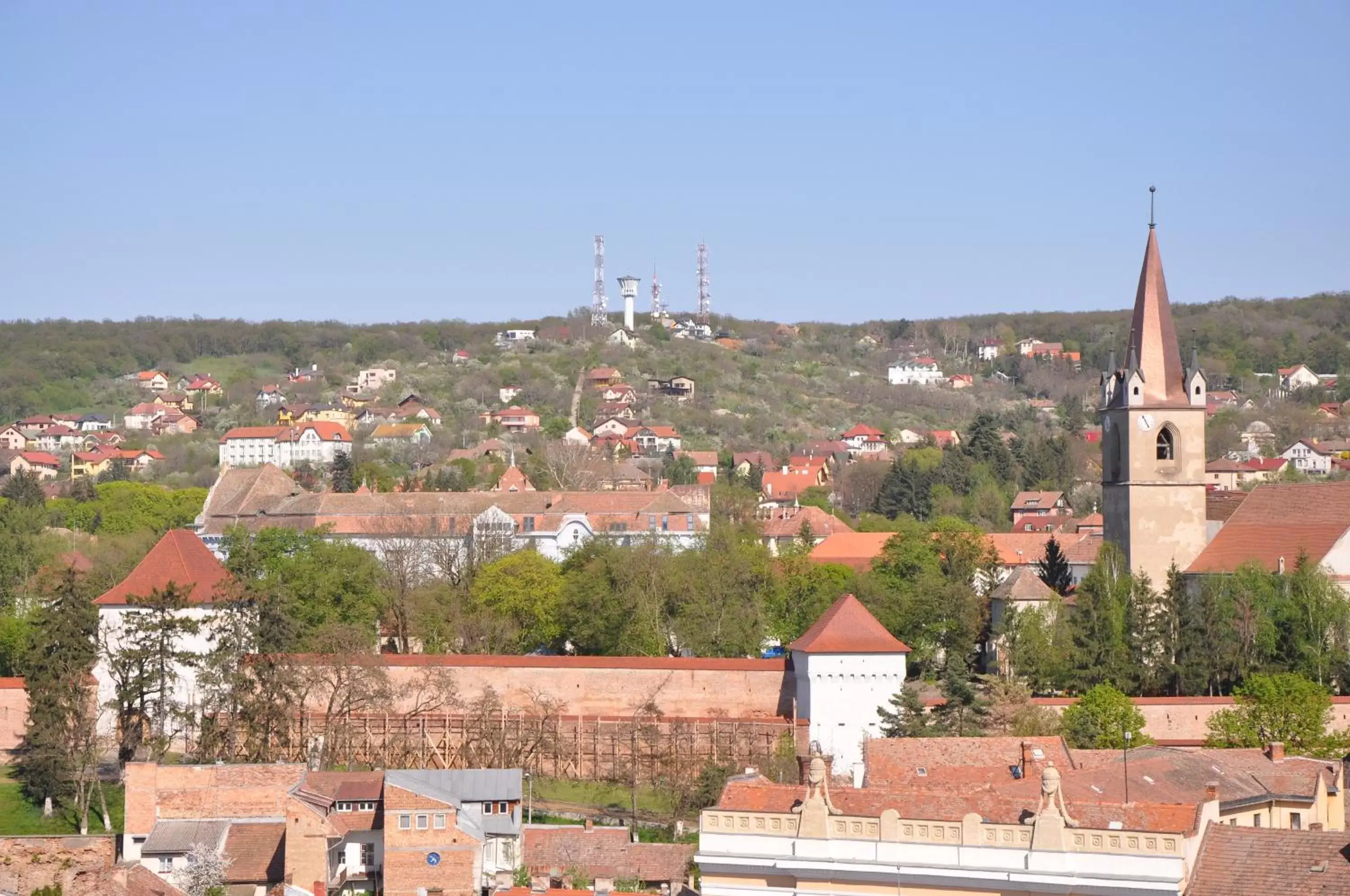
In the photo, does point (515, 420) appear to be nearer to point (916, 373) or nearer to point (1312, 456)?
point (1312, 456)

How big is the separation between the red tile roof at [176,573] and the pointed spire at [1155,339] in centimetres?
2219

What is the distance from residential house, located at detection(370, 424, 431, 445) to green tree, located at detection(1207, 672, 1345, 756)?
83.9 meters

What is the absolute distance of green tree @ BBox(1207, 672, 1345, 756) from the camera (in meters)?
43.2

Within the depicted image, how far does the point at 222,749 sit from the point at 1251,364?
124 m

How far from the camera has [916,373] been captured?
174125 millimetres

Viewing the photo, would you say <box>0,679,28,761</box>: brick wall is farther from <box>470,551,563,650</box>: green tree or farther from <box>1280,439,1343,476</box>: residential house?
<box>1280,439,1343,476</box>: residential house

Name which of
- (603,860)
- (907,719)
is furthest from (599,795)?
(603,860)

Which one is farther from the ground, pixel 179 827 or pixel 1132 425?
pixel 1132 425

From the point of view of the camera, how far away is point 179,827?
37.9 metres

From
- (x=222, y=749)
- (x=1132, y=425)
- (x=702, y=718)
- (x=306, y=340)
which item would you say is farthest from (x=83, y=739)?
(x=306, y=340)

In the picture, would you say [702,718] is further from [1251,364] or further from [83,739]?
[1251,364]

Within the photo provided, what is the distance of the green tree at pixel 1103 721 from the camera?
42938 millimetres

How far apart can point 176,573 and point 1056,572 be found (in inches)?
881

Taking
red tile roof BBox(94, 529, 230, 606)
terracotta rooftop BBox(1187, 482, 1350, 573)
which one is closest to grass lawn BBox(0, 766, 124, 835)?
red tile roof BBox(94, 529, 230, 606)
